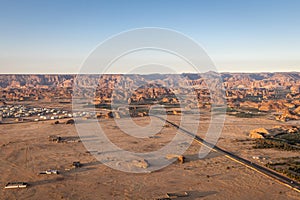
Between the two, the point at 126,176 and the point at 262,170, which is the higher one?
the point at 126,176

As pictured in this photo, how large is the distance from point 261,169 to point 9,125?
36.1 m

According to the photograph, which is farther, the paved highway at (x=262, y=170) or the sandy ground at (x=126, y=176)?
the paved highway at (x=262, y=170)

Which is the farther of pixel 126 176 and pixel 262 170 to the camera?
pixel 262 170

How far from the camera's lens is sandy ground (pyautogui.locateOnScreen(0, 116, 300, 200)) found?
1828 cm

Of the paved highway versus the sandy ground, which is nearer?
the sandy ground

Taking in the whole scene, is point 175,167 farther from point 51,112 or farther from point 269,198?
point 51,112

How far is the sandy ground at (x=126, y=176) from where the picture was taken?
60.0 ft

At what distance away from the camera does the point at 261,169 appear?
23281 millimetres

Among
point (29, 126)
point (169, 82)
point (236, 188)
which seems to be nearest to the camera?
point (236, 188)

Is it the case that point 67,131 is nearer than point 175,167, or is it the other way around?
point 175,167

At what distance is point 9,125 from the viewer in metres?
43.9

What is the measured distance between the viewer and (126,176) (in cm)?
2148

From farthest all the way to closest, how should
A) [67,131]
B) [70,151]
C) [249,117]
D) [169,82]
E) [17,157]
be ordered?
[169,82]
[249,117]
[67,131]
[70,151]
[17,157]

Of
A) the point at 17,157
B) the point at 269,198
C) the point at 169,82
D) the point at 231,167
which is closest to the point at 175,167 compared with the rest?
the point at 231,167
